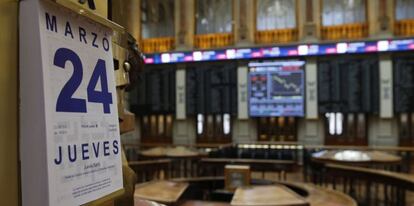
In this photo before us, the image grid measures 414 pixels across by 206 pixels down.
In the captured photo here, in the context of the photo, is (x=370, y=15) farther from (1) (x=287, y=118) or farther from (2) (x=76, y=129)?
(2) (x=76, y=129)

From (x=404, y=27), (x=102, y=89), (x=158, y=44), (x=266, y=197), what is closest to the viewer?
(x=102, y=89)

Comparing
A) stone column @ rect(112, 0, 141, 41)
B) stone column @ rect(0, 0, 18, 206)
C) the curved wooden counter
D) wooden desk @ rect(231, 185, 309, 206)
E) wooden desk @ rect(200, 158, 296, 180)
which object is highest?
stone column @ rect(112, 0, 141, 41)

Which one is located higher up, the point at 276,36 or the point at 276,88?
the point at 276,36

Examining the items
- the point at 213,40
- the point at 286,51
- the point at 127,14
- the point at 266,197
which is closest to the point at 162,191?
the point at 266,197

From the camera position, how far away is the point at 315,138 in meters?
11.6

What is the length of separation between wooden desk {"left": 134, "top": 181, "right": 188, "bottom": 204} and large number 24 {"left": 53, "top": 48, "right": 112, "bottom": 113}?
2.80m

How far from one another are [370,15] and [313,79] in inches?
94.8

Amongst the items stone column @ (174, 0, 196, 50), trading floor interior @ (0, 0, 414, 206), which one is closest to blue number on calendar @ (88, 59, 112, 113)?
trading floor interior @ (0, 0, 414, 206)

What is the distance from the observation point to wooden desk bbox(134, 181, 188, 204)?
3.59 meters

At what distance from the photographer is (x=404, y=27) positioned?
433 inches

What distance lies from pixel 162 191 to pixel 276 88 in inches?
328

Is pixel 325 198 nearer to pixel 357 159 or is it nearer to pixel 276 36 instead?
pixel 357 159

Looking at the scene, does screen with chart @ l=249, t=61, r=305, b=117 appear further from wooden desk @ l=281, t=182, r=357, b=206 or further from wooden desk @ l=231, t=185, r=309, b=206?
wooden desk @ l=231, t=185, r=309, b=206

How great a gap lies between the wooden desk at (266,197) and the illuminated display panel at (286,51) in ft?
26.7
